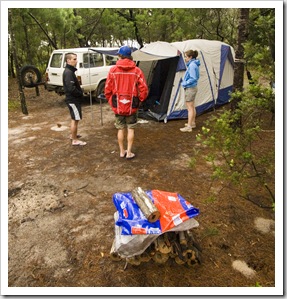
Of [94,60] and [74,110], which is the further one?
[94,60]

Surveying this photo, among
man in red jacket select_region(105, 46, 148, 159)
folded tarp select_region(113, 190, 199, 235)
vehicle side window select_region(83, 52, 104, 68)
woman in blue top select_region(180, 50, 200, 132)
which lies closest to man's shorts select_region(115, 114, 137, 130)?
man in red jacket select_region(105, 46, 148, 159)

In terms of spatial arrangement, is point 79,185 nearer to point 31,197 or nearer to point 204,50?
point 31,197

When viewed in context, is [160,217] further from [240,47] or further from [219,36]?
[219,36]

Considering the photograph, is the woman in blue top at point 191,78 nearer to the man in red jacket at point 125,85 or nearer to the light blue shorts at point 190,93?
the light blue shorts at point 190,93

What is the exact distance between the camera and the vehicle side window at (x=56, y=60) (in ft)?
28.8

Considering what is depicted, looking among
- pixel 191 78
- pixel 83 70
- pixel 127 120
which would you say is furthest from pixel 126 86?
pixel 83 70

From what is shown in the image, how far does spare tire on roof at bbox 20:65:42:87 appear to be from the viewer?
9367 mm

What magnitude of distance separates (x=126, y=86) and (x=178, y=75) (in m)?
2.80

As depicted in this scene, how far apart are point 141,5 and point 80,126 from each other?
4.54m

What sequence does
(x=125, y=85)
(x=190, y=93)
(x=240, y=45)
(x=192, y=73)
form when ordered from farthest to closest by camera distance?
1. (x=190, y=93)
2. (x=192, y=73)
3. (x=240, y=45)
4. (x=125, y=85)

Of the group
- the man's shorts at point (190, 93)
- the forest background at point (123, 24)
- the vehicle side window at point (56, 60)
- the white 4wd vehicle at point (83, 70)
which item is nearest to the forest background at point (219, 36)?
the forest background at point (123, 24)

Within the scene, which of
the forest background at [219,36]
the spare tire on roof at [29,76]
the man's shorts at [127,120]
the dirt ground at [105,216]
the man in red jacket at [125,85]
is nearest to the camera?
the forest background at [219,36]

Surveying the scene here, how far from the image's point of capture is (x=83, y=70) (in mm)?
8656

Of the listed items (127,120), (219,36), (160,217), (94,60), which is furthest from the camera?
(219,36)
